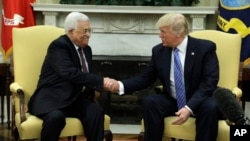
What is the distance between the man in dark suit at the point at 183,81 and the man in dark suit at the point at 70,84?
0.21m

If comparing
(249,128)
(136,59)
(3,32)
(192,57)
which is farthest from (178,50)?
(3,32)

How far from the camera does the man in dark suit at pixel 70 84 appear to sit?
2666 mm

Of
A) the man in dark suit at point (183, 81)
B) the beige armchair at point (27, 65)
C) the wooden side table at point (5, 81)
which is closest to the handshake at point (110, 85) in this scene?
the man in dark suit at point (183, 81)

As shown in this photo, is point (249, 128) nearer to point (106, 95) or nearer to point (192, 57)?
point (192, 57)

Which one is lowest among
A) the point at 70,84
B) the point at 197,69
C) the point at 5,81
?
the point at 5,81

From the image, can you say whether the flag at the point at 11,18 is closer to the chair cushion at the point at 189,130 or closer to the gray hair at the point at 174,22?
the gray hair at the point at 174,22

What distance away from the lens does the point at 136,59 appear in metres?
4.43

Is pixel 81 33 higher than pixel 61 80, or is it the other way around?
pixel 81 33

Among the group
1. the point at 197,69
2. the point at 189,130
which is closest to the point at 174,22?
the point at 197,69

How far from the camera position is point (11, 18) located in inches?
173

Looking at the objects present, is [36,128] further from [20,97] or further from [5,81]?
[5,81]

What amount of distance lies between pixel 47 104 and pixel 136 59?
1902mm

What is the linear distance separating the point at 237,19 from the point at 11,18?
94.2 inches

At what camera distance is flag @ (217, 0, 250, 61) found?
4.19 metres
